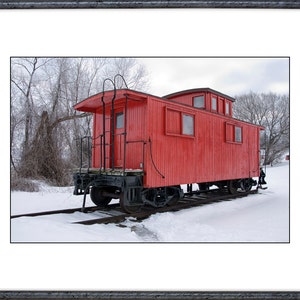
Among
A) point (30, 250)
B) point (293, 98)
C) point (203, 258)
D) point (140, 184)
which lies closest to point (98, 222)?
point (140, 184)

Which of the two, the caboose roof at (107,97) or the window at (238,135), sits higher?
the caboose roof at (107,97)

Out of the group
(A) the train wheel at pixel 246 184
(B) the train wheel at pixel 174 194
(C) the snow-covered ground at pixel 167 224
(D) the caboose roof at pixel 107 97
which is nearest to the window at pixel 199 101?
(C) the snow-covered ground at pixel 167 224

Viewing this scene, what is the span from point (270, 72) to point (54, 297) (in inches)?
191

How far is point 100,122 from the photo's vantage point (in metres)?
9.40

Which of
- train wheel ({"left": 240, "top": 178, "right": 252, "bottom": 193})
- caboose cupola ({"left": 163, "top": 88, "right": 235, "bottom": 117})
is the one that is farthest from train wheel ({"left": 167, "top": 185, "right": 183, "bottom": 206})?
train wheel ({"left": 240, "top": 178, "right": 252, "bottom": 193})

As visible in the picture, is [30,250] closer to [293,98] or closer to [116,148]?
[293,98]

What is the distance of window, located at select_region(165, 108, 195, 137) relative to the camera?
7.96m

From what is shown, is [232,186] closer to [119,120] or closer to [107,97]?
[119,120]

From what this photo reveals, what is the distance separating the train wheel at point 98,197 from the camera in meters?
8.63

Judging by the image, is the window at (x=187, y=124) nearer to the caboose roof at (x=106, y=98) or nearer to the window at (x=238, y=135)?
the caboose roof at (x=106, y=98)

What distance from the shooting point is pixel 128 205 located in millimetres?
7230

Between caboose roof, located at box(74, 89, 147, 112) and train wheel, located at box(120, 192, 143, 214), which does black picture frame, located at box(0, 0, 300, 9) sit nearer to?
caboose roof, located at box(74, 89, 147, 112)

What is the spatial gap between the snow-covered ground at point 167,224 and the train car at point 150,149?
0.84 meters

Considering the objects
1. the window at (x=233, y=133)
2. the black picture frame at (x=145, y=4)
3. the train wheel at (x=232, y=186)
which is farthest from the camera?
the train wheel at (x=232, y=186)
